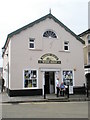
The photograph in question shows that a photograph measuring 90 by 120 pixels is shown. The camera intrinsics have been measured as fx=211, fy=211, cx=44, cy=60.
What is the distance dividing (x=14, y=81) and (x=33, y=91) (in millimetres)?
2059

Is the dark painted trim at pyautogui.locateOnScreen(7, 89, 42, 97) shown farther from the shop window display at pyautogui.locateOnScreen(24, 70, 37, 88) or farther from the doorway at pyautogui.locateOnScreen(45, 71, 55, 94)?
the doorway at pyautogui.locateOnScreen(45, 71, 55, 94)

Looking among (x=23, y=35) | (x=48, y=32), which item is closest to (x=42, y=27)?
(x=48, y=32)

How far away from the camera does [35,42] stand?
20500 millimetres

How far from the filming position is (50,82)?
21.5 m

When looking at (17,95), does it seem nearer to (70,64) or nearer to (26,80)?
(26,80)

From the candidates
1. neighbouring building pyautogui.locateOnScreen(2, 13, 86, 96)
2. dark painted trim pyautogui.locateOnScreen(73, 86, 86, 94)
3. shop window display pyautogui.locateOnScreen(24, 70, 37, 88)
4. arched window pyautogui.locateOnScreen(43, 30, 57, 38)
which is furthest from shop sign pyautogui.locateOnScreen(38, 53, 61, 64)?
dark painted trim pyautogui.locateOnScreen(73, 86, 86, 94)

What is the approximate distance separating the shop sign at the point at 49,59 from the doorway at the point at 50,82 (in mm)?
1365

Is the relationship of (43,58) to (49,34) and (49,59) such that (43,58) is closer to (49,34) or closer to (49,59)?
(49,59)

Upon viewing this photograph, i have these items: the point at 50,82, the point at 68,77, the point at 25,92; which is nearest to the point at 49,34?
the point at 68,77

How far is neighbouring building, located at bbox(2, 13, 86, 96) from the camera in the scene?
63.8ft

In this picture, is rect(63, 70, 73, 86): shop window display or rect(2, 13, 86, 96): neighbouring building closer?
rect(2, 13, 86, 96): neighbouring building

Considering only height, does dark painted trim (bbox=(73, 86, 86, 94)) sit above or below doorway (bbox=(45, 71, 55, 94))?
below

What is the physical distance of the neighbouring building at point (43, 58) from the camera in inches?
765

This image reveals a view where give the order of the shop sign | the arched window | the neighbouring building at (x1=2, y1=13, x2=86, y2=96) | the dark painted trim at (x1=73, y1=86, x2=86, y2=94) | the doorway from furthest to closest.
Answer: the dark painted trim at (x1=73, y1=86, x2=86, y2=94)
the doorway
the arched window
the shop sign
the neighbouring building at (x1=2, y1=13, x2=86, y2=96)
